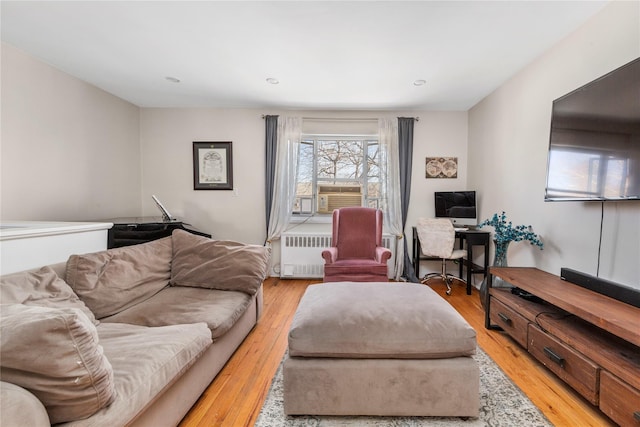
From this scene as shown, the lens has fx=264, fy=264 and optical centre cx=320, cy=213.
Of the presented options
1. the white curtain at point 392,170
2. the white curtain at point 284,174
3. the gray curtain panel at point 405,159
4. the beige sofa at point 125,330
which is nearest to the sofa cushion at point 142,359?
the beige sofa at point 125,330

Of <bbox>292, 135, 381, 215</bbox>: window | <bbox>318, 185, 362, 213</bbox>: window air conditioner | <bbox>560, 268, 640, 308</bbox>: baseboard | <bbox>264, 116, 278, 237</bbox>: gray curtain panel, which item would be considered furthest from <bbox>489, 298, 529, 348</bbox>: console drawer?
<bbox>264, 116, 278, 237</bbox>: gray curtain panel

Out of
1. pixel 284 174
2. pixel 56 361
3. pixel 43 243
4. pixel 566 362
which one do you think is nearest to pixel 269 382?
pixel 56 361

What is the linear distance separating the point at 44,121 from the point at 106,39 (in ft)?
3.64

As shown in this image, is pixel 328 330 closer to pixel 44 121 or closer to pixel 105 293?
pixel 105 293

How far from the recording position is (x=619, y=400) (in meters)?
1.23

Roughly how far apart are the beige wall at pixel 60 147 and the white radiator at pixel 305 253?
7.62 feet

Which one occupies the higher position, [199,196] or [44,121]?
[44,121]

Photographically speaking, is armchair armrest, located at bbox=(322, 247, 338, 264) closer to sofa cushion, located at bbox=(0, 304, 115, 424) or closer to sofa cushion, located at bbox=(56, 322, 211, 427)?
sofa cushion, located at bbox=(56, 322, 211, 427)

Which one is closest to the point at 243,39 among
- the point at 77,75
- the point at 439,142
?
the point at 77,75

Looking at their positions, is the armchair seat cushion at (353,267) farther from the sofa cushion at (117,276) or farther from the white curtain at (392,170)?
the sofa cushion at (117,276)

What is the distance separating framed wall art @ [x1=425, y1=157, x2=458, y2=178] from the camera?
155 inches

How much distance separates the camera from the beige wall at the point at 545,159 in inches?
67.3

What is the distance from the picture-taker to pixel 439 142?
12.9 ft

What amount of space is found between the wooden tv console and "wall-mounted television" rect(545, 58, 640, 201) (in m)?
0.63
